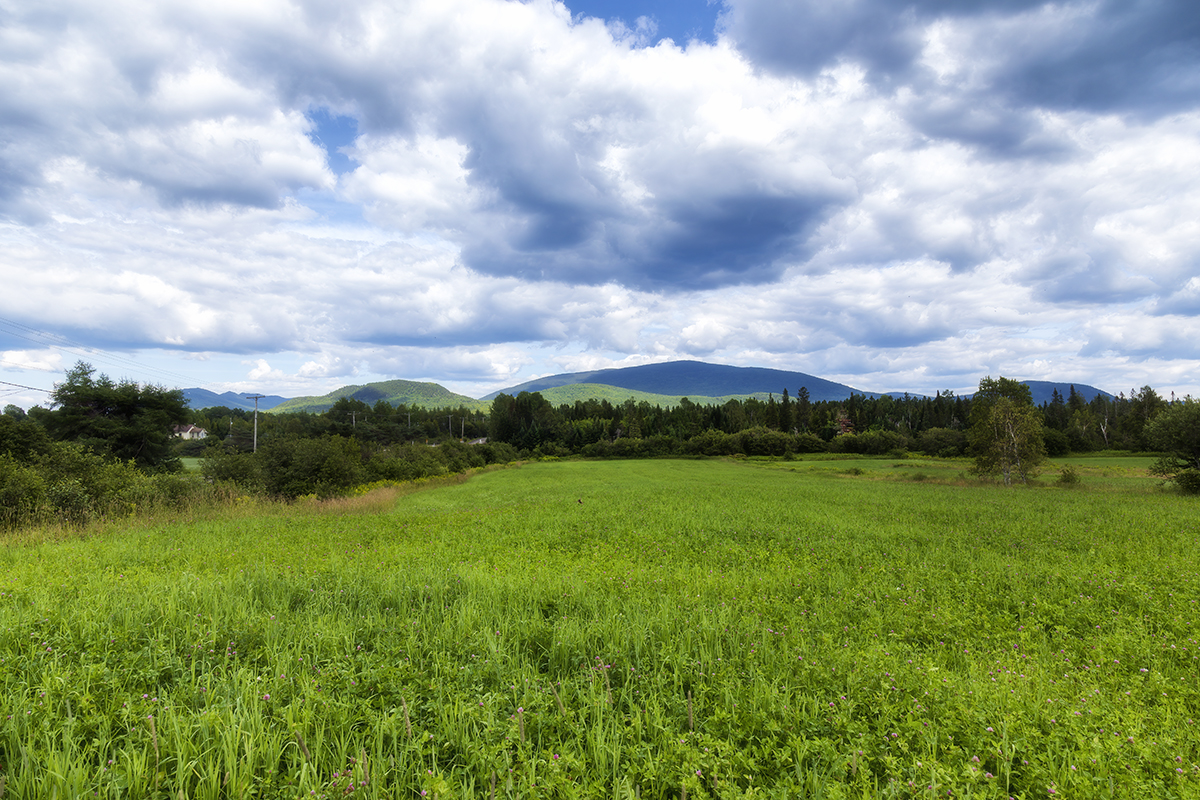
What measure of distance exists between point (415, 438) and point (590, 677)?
5178 inches

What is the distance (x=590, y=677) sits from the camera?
532 cm

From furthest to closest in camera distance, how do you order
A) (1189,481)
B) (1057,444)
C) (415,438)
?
(415,438) < (1057,444) < (1189,481)

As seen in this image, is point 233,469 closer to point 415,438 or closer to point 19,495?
point 19,495

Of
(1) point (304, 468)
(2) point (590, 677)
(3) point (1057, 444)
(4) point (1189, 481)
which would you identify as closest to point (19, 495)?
(2) point (590, 677)

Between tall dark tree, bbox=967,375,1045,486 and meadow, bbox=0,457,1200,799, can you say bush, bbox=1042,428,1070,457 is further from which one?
meadow, bbox=0,457,1200,799

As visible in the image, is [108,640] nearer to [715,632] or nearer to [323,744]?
[323,744]

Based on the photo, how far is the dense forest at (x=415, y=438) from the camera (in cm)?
2123

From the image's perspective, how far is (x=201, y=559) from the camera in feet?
36.6

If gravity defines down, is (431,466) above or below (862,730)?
below

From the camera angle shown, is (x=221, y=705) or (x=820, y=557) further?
(x=820, y=557)

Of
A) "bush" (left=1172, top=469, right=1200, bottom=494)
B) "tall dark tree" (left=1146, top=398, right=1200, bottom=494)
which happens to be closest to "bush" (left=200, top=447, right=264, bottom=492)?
"bush" (left=1172, top=469, right=1200, bottom=494)

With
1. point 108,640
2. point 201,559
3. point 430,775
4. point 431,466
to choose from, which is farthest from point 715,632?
point 431,466

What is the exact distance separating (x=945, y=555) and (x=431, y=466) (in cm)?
6193

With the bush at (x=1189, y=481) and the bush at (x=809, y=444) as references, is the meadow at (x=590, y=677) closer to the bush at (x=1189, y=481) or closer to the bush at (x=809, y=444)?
the bush at (x=1189, y=481)
